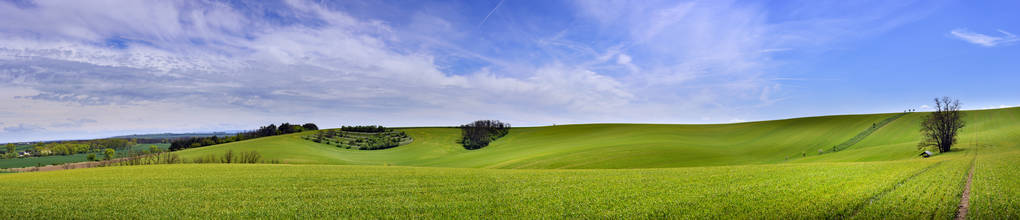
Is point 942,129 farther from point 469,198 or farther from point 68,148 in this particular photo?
point 68,148

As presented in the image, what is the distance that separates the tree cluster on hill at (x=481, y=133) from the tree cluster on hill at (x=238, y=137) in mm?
44048

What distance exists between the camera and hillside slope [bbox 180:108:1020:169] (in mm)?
40375

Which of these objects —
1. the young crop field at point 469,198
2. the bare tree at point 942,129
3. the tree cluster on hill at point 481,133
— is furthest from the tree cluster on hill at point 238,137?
the bare tree at point 942,129

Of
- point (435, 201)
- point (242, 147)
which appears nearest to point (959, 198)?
point (435, 201)

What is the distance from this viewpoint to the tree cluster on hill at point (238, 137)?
73.9 m

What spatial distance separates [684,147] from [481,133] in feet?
172

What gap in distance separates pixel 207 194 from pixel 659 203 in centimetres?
1505

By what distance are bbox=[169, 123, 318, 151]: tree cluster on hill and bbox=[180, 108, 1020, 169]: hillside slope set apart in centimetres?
1312

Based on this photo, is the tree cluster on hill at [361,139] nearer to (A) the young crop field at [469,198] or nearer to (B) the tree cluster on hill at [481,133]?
(B) the tree cluster on hill at [481,133]

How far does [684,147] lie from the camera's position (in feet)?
157

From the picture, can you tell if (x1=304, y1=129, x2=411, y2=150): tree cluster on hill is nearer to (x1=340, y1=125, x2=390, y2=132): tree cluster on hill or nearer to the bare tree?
(x1=340, y1=125, x2=390, y2=132): tree cluster on hill

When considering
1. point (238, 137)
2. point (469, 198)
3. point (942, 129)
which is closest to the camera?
point (469, 198)

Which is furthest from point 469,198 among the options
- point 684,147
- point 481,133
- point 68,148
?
point 68,148

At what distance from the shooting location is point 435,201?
38.1 feet
